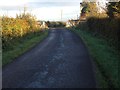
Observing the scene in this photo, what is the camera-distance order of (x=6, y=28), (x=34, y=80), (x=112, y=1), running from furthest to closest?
1. (x=112, y=1)
2. (x=6, y=28)
3. (x=34, y=80)

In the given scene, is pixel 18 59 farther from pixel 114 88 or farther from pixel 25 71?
pixel 114 88

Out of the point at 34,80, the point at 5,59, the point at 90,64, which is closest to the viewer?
the point at 34,80

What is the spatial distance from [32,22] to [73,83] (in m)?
34.6

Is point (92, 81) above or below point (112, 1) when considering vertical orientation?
below

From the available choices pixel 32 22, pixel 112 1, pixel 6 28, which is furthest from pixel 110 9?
pixel 32 22

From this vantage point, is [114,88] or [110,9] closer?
[114,88]

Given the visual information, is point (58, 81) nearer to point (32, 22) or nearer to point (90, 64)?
point (90, 64)

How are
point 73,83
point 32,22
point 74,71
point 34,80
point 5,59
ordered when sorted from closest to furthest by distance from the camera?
point 73,83 < point 34,80 < point 74,71 < point 5,59 < point 32,22

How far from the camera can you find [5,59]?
16.9 meters

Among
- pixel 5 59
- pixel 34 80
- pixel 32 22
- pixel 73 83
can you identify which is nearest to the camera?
pixel 73 83

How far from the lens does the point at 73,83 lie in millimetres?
10742

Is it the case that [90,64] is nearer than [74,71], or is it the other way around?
[74,71]

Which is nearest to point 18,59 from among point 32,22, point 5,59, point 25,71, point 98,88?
point 5,59

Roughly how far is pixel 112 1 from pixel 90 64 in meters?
18.2
